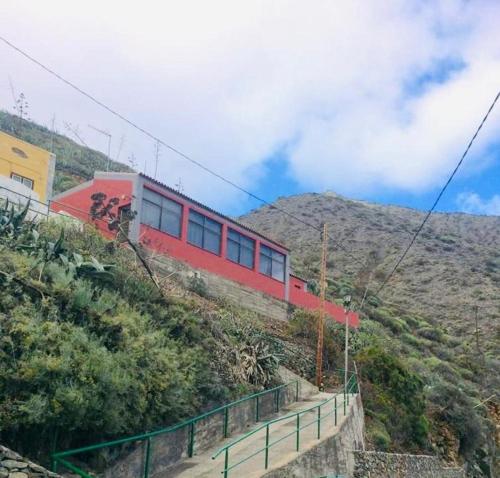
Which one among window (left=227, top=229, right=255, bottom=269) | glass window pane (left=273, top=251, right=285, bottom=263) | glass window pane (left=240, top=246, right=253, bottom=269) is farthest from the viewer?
glass window pane (left=273, top=251, right=285, bottom=263)

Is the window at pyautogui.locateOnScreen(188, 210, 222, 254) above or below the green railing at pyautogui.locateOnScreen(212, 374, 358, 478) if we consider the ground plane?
above

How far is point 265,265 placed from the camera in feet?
105

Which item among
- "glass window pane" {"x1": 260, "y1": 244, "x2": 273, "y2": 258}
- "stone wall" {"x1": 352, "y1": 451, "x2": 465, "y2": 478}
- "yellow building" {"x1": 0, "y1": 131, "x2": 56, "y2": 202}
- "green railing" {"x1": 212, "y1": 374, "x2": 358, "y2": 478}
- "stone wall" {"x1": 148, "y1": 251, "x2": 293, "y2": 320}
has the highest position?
"yellow building" {"x1": 0, "y1": 131, "x2": 56, "y2": 202}

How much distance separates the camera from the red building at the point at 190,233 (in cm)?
2492

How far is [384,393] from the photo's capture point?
23438mm

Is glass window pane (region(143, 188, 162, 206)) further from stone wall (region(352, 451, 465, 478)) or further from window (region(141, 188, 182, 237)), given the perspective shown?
stone wall (region(352, 451, 465, 478))

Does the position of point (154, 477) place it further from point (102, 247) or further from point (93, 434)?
point (102, 247)

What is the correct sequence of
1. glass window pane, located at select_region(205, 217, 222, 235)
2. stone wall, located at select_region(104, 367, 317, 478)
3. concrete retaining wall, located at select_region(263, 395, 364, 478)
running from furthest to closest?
glass window pane, located at select_region(205, 217, 222, 235) → concrete retaining wall, located at select_region(263, 395, 364, 478) → stone wall, located at select_region(104, 367, 317, 478)

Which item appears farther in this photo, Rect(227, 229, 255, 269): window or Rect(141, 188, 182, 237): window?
Rect(227, 229, 255, 269): window

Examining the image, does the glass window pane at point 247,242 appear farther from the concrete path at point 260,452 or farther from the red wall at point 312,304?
the concrete path at point 260,452

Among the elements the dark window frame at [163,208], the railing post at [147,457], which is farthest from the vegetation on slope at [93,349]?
the dark window frame at [163,208]

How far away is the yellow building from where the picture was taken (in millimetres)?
28438

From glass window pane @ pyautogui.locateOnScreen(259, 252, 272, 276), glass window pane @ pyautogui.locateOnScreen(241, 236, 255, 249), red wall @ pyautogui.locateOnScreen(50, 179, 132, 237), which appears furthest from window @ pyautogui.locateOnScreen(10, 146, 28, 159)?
glass window pane @ pyautogui.locateOnScreen(259, 252, 272, 276)

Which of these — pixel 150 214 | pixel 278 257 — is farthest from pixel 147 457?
pixel 278 257
